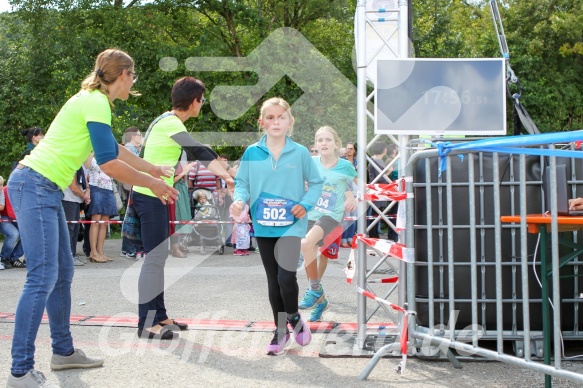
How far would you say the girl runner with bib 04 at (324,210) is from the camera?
6952 millimetres

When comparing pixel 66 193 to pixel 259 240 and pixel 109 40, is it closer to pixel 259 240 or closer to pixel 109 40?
pixel 259 240

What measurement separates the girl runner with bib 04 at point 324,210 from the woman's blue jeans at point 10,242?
5.36m

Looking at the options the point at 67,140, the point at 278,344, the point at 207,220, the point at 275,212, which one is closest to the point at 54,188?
the point at 67,140

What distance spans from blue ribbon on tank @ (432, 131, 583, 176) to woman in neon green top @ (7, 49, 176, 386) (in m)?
1.83

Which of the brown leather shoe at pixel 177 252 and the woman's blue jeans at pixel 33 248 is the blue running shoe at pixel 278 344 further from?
the brown leather shoe at pixel 177 252

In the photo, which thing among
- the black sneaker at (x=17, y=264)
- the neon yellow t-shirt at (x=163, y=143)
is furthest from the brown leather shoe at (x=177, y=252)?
the neon yellow t-shirt at (x=163, y=143)

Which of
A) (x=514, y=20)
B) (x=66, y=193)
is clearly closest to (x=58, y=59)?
(x=66, y=193)

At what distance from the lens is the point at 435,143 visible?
4.46 metres

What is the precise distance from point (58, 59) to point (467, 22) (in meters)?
19.4

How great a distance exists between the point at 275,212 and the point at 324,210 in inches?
75.8

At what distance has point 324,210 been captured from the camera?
728 centimetres

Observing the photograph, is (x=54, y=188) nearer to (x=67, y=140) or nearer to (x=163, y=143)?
(x=67, y=140)

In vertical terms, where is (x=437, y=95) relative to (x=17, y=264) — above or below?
above

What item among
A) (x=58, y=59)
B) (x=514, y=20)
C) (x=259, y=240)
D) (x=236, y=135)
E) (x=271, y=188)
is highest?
(x=514, y=20)
